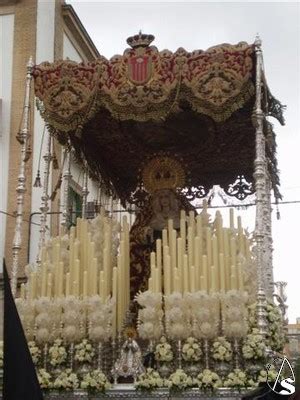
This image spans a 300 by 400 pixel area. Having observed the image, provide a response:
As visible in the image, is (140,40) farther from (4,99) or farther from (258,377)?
(4,99)

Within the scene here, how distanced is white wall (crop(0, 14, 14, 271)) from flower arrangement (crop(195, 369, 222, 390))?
684 cm

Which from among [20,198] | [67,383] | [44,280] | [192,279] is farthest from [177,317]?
[20,198]

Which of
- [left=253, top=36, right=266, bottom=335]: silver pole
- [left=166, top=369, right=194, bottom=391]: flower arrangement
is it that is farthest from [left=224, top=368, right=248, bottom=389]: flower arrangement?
[left=253, top=36, right=266, bottom=335]: silver pole

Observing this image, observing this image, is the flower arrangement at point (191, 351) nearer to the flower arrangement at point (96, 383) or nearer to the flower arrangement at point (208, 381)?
the flower arrangement at point (208, 381)

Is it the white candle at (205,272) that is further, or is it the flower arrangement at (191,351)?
the white candle at (205,272)

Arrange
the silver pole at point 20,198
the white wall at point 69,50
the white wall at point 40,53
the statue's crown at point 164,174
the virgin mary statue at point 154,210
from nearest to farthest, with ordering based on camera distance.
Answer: the silver pole at point 20,198
the virgin mary statue at point 154,210
the statue's crown at point 164,174
the white wall at point 40,53
the white wall at point 69,50

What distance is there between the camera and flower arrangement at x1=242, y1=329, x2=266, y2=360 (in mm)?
5770

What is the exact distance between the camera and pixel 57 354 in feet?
20.1

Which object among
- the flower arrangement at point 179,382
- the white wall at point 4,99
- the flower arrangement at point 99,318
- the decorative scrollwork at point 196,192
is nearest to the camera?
the flower arrangement at point 179,382

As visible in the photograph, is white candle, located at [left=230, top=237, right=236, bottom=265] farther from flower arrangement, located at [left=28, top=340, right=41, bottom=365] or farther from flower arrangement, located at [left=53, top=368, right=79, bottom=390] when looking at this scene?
flower arrangement, located at [left=28, top=340, right=41, bottom=365]

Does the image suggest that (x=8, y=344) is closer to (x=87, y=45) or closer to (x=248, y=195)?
(x=248, y=195)

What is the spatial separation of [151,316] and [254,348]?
0.93 m

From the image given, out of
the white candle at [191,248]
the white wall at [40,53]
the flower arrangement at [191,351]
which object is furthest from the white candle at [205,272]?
the white wall at [40,53]

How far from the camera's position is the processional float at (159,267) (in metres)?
5.89
